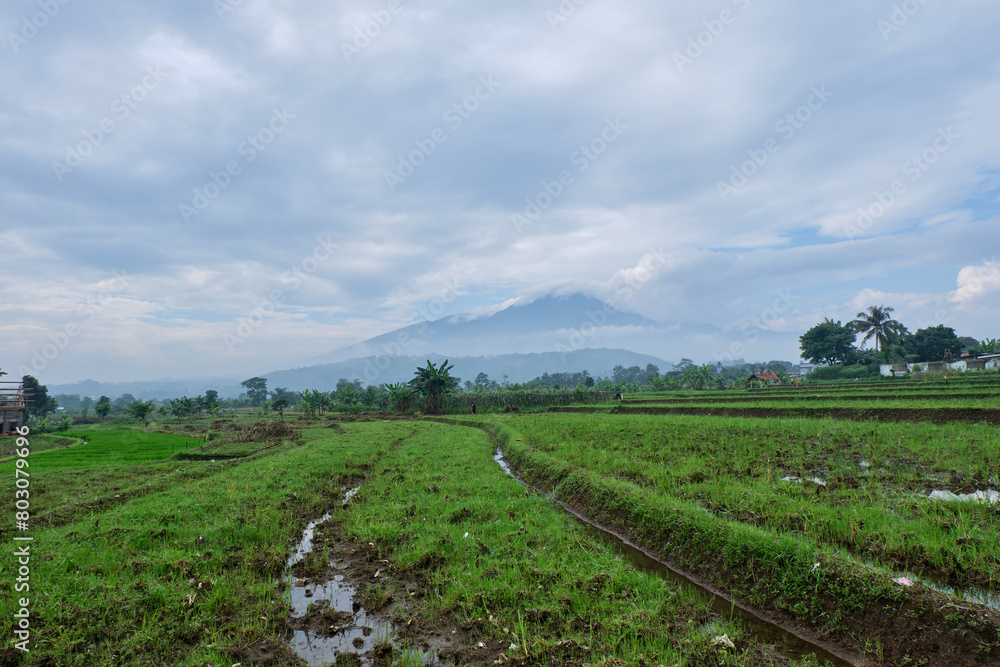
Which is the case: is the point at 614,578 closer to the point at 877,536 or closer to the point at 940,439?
the point at 877,536

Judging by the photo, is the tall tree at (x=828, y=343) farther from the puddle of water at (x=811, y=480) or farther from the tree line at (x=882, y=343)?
the puddle of water at (x=811, y=480)

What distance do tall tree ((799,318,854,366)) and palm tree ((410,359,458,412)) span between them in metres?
70.8

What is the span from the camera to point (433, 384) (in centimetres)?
4666

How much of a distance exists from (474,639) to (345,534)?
→ 179 inches

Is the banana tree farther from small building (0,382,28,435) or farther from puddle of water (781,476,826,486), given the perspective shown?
puddle of water (781,476,826,486)

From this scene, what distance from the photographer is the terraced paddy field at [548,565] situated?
4.76 metres

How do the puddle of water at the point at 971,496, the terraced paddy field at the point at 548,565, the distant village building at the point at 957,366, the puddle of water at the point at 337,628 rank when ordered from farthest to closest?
the distant village building at the point at 957,366 → the puddle of water at the point at 971,496 → the puddle of water at the point at 337,628 → the terraced paddy field at the point at 548,565

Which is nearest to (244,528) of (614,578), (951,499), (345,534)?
(345,534)

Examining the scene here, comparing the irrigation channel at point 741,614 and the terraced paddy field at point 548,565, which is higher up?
the terraced paddy field at point 548,565

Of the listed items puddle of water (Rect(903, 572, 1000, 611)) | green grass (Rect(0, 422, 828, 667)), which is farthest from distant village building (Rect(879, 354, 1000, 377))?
green grass (Rect(0, 422, 828, 667))

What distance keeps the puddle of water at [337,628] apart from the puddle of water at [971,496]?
350 inches

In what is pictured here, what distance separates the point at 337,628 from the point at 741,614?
5.08 meters

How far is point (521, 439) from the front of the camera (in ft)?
64.2

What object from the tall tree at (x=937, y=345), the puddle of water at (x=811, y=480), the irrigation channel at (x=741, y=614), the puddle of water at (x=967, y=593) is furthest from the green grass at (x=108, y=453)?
the tall tree at (x=937, y=345)
